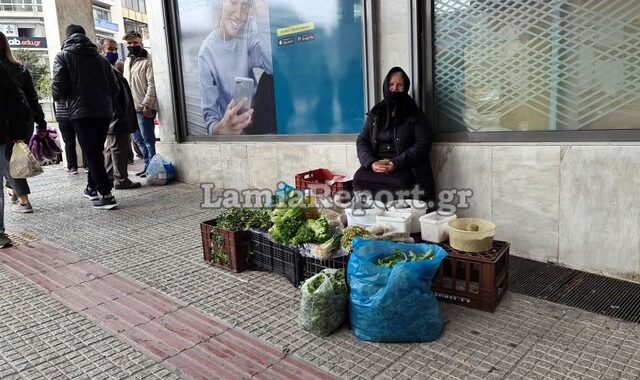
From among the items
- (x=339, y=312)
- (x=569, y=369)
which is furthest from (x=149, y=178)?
→ (x=569, y=369)

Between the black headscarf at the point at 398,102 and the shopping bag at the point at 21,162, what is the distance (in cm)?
390

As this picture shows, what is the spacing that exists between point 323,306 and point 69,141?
7.26 metres

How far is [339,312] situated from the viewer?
2.67 m

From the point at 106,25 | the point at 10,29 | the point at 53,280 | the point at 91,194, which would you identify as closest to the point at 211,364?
the point at 53,280

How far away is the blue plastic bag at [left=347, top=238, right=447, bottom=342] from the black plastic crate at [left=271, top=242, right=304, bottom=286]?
0.73 metres

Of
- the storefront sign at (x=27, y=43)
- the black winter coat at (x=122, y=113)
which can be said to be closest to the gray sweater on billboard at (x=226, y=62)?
the black winter coat at (x=122, y=113)

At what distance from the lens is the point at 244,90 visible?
20.2 ft

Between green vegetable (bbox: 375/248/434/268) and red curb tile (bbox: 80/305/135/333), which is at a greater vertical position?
green vegetable (bbox: 375/248/434/268)

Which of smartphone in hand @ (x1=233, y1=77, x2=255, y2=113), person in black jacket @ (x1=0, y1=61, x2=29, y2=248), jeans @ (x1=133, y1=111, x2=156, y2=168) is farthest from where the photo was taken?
jeans @ (x1=133, y1=111, x2=156, y2=168)

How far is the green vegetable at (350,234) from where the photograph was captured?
9.93 ft

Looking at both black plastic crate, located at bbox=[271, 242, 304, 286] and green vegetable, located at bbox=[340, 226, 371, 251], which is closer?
green vegetable, located at bbox=[340, 226, 371, 251]

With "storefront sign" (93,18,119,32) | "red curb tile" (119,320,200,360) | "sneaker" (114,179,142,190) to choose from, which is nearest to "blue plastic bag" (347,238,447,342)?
"red curb tile" (119,320,200,360)

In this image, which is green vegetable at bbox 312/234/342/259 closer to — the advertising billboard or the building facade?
the building facade

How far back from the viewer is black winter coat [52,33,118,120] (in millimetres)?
5340
